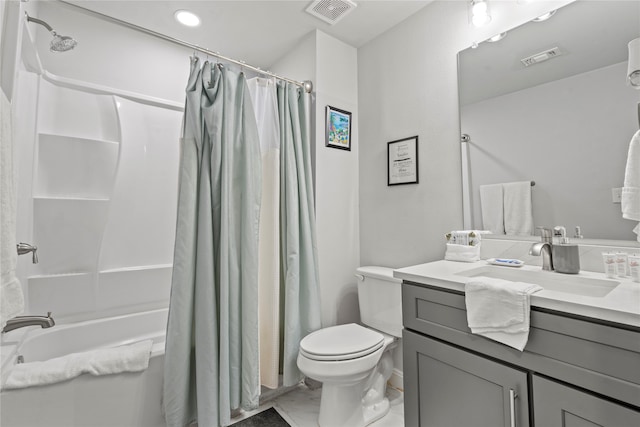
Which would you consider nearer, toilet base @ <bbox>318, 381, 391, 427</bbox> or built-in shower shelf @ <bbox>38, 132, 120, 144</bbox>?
toilet base @ <bbox>318, 381, 391, 427</bbox>

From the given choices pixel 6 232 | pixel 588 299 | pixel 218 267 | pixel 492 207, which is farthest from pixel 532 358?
pixel 6 232

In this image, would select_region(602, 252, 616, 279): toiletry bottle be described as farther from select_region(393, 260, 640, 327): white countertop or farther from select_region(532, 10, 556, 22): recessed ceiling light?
select_region(532, 10, 556, 22): recessed ceiling light

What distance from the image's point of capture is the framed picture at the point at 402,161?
1.90 metres

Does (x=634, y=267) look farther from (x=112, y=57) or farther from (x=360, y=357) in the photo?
(x=112, y=57)

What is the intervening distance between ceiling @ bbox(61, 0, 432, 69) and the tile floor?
8.20ft

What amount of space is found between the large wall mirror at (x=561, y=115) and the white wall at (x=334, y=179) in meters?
0.85

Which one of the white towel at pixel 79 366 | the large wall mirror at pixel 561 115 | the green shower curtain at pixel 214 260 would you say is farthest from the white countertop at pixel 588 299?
the white towel at pixel 79 366

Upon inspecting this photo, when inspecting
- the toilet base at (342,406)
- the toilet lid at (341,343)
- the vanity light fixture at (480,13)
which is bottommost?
the toilet base at (342,406)

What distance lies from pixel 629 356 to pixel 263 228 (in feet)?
5.20

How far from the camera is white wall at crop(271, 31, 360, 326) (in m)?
2.05

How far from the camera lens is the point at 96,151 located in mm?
1940

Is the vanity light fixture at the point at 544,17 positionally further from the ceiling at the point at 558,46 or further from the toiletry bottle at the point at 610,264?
the toiletry bottle at the point at 610,264

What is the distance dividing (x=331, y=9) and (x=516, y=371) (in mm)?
2126

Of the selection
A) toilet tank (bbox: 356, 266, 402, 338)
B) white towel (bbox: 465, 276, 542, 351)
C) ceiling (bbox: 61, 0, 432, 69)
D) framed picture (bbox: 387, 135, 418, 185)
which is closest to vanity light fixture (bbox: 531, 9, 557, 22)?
ceiling (bbox: 61, 0, 432, 69)
